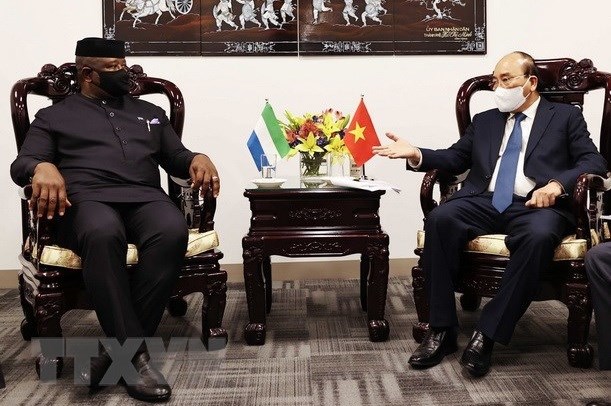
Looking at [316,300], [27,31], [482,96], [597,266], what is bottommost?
[316,300]

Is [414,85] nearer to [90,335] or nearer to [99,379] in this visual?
[90,335]

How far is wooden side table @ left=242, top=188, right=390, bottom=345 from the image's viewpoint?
3.37m

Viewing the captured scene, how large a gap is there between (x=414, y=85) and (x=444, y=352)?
2082 millimetres

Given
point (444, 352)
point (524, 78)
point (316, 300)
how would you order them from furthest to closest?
point (316, 300)
point (524, 78)
point (444, 352)

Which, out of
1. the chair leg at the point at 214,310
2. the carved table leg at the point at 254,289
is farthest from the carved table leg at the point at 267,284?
the chair leg at the point at 214,310

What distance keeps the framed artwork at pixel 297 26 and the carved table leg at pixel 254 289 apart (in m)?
1.67

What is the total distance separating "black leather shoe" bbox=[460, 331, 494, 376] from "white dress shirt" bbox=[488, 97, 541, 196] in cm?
70

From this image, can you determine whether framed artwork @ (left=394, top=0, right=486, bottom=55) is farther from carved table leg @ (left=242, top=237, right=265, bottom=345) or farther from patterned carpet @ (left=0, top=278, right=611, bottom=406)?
carved table leg @ (left=242, top=237, right=265, bottom=345)

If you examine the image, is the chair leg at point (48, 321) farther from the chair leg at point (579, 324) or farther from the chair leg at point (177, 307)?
the chair leg at point (579, 324)

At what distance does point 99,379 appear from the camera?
2.81 metres

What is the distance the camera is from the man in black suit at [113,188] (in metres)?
2.80

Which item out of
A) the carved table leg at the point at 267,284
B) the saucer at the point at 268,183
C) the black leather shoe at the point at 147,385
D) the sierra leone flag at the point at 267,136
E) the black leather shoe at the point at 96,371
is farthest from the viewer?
the carved table leg at the point at 267,284

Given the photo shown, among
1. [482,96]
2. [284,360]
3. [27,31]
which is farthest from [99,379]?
[482,96]

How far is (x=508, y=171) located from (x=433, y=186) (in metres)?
0.32
